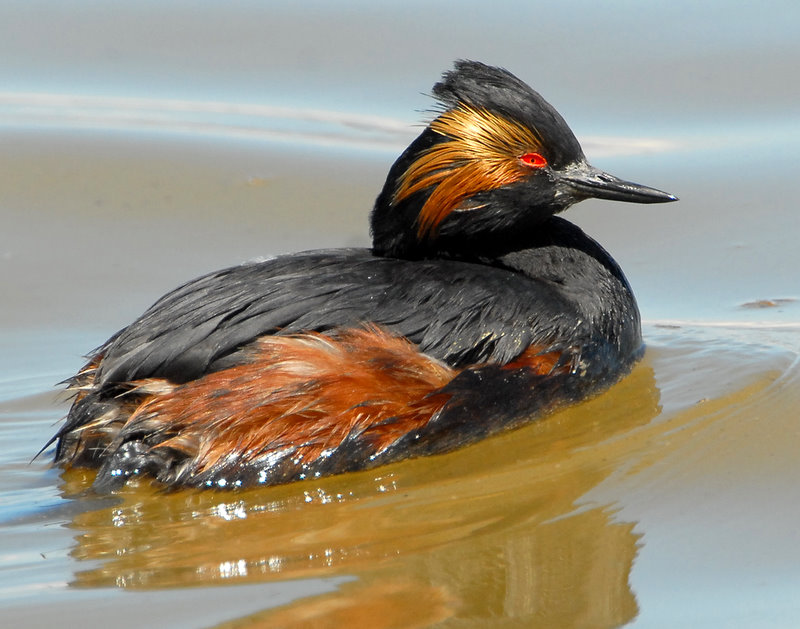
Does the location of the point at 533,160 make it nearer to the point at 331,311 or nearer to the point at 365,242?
the point at 331,311

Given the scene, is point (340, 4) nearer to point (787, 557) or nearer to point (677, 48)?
point (677, 48)

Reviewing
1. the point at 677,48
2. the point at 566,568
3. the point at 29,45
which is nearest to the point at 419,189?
the point at 566,568

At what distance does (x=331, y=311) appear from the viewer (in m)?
5.23

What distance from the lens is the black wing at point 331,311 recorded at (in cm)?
510

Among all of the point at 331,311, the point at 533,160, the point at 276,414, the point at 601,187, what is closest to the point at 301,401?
the point at 276,414

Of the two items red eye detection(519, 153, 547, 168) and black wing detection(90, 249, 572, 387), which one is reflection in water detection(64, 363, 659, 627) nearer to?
black wing detection(90, 249, 572, 387)

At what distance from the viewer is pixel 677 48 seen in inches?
395

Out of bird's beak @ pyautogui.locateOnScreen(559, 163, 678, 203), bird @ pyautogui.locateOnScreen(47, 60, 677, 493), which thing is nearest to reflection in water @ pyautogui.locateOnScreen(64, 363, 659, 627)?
bird @ pyautogui.locateOnScreen(47, 60, 677, 493)

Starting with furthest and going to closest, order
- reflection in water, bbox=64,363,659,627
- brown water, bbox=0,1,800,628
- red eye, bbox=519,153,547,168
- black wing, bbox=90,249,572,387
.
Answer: red eye, bbox=519,153,547,168
black wing, bbox=90,249,572,387
brown water, bbox=0,1,800,628
reflection in water, bbox=64,363,659,627

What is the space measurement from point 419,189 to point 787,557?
2.44 metres

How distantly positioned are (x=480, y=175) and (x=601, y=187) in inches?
25.5

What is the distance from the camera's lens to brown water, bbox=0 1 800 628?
4.11 metres

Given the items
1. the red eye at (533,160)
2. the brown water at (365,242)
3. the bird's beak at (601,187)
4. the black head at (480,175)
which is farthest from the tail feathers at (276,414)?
the bird's beak at (601,187)

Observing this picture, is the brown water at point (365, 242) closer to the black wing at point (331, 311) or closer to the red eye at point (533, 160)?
the black wing at point (331, 311)
